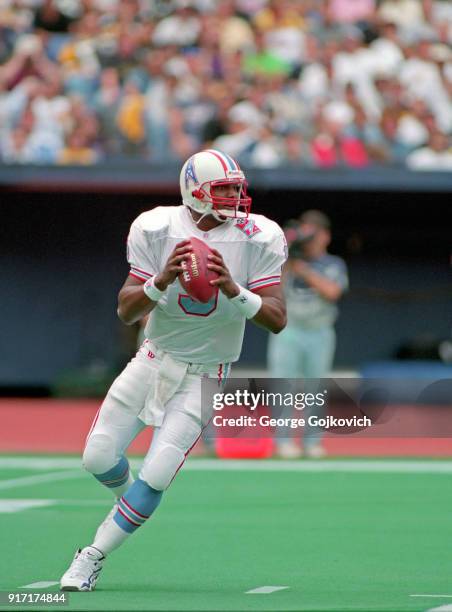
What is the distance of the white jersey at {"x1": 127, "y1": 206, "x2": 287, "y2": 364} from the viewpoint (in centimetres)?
570

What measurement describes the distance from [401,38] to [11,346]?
7.15 meters

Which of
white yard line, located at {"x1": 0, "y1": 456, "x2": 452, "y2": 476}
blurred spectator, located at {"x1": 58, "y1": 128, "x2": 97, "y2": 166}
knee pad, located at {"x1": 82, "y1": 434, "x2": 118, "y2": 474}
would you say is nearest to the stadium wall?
blurred spectator, located at {"x1": 58, "y1": 128, "x2": 97, "y2": 166}

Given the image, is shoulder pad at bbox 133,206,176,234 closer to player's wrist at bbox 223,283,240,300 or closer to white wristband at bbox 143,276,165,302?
white wristband at bbox 143,276,165,302

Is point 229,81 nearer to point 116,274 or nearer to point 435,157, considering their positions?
point 435,157

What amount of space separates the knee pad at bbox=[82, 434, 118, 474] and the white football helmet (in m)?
1.16

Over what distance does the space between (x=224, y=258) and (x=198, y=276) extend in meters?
0.41

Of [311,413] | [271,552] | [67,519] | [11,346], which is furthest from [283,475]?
[11,346]

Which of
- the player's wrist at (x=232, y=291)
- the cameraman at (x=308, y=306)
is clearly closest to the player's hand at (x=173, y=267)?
the player's wrist at (x=232, y=291)

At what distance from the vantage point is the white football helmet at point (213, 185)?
18.8 ft

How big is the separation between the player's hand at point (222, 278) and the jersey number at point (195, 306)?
0.23 m

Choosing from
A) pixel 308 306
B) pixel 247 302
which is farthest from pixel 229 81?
pixel 247 302

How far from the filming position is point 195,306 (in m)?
5.69

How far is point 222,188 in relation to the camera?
227 inches

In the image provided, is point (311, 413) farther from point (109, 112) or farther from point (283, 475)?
point (109, 112)
